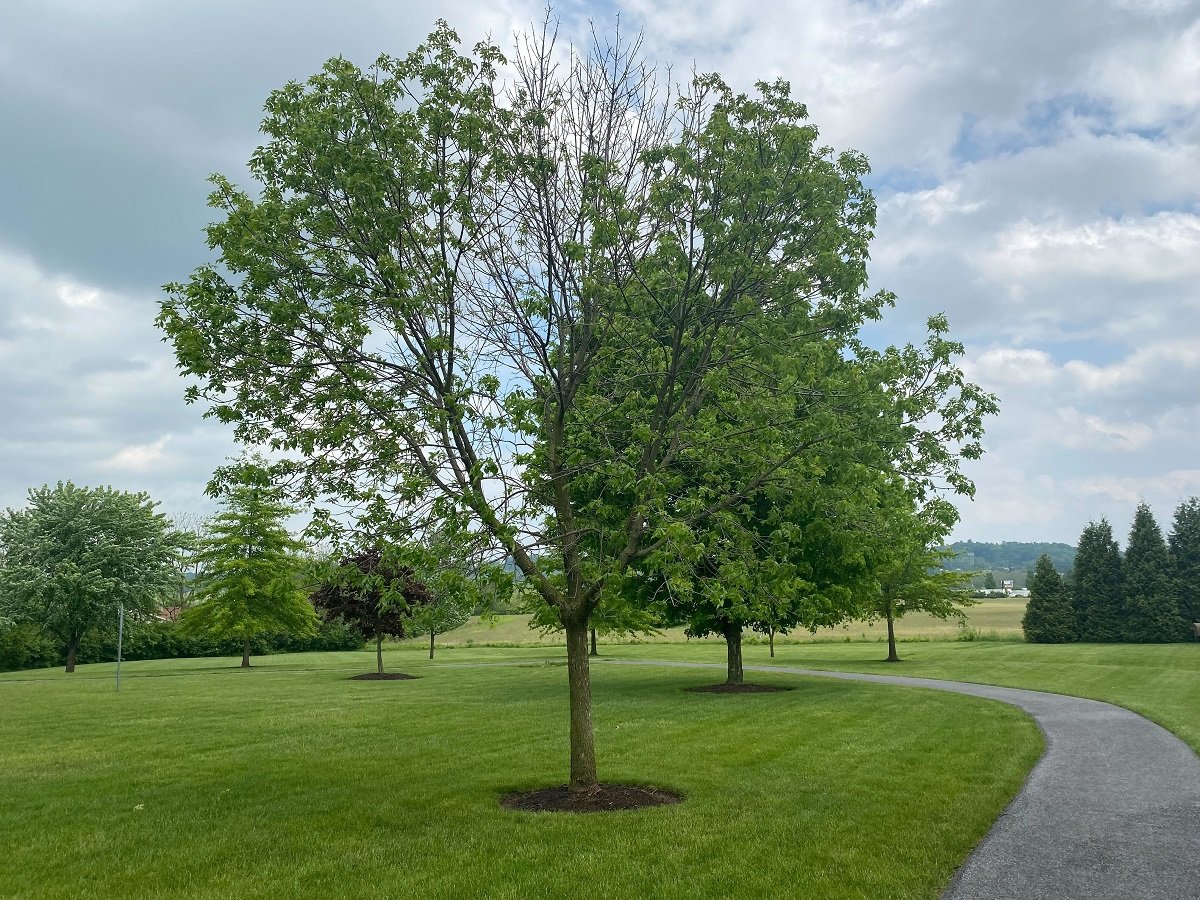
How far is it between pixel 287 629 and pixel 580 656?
1316 inches

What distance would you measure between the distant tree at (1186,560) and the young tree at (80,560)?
7043 centimetres

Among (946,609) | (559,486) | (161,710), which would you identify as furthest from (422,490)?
(946,609)

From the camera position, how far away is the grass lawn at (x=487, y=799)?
6781 millimetres

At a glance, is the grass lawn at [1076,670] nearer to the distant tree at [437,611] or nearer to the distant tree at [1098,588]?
the distant tree at [437,611]

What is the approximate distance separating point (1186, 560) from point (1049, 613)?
40.3 feet

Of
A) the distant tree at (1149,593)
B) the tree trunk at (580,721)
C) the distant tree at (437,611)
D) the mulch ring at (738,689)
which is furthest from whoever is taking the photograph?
the distant tree at (1149,593)

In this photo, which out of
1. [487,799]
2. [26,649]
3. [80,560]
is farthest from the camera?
[26,649]

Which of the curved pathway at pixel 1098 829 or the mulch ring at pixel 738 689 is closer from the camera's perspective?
the curved pathway at pixel 1098 829

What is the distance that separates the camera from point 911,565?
35844mm

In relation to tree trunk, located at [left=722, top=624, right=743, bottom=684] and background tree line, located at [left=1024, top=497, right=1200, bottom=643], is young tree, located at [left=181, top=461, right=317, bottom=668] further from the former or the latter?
background tree line, located at [left=1024, top=497, right=1200, bottom=643]

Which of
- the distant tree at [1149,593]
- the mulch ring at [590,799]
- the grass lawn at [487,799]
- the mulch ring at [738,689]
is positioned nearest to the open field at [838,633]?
the distant tree at [1149,593]

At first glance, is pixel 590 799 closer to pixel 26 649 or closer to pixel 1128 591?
pixel 26 649

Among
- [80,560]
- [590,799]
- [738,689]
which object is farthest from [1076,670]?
[80,560]

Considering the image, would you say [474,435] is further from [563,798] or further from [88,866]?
[88,866]
